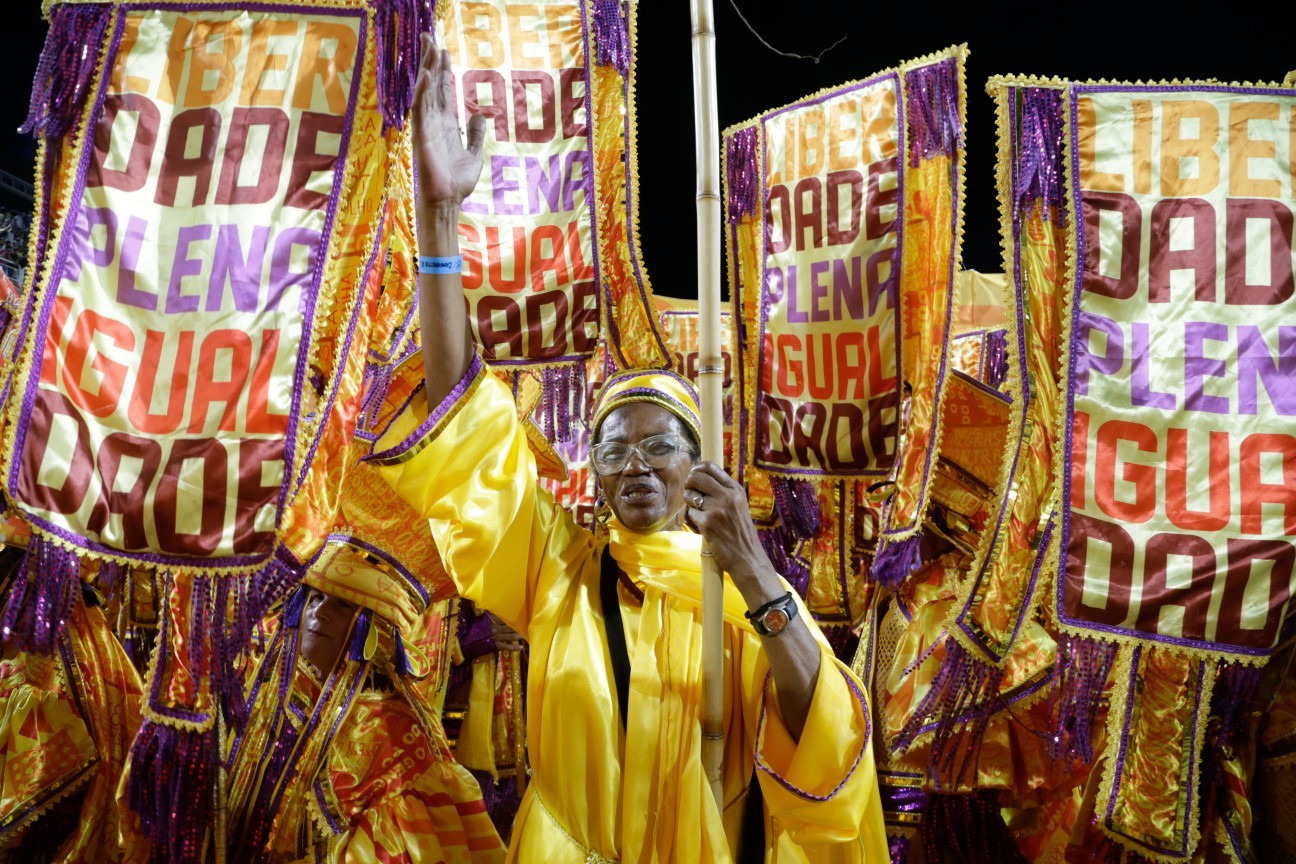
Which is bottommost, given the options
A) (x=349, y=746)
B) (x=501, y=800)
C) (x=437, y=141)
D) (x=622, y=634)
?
(x=501, y=800)

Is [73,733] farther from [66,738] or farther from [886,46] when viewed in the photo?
[886,46]

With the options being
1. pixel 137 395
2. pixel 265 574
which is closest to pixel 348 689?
pixel 265 574

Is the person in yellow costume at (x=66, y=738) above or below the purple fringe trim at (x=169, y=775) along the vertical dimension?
below

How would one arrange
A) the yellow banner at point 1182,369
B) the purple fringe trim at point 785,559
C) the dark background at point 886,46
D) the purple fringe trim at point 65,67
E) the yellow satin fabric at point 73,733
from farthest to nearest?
the dark background at point 886,46 < the purple fringe trim at point 785,559 < the yellow satin fabric at point 73,733 < the yellow banner at point 1182,369 < the purple fringe trim at point 65,67

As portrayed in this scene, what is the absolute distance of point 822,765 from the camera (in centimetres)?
→ 156

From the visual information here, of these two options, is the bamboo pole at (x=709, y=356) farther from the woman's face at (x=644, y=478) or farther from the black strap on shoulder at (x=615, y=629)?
the woman's face at (x=644, y=478)

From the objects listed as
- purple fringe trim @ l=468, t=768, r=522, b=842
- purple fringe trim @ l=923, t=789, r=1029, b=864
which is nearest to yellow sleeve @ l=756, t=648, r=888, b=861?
purple fringe trim @ l=923, t=789, r=1029, b=864

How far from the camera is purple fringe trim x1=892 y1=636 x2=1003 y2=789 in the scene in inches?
88.0

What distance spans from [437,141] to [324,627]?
137 cm

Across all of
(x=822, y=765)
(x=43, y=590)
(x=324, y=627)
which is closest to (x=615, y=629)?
(x=822, y=765)

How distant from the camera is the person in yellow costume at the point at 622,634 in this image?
1.59 metres

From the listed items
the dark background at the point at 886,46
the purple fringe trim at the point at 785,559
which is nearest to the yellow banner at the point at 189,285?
the purple fringe trim at the point at 785,559

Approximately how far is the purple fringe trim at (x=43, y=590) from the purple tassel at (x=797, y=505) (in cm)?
191

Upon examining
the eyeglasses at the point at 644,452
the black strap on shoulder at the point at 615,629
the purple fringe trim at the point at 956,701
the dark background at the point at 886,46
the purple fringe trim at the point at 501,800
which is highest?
the dark background at the point at 886,46
